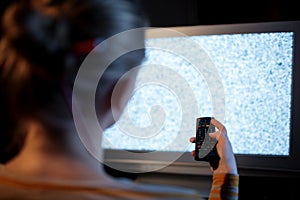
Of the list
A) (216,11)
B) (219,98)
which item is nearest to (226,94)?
(219,98)

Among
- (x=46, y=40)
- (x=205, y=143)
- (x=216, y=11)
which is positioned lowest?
(x=205, y=143)

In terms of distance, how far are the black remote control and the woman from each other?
1.46 ft

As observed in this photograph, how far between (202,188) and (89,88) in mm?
759

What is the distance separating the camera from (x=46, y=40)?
1.83 ft

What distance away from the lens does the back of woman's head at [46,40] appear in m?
0.55

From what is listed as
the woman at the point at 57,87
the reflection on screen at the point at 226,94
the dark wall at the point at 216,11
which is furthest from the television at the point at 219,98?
the woman at the point at 57,87

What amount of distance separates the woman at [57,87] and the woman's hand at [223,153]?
359 mm

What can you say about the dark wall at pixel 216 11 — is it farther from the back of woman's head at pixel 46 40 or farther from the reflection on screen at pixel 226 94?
the back of woman's head at pixel 46 40

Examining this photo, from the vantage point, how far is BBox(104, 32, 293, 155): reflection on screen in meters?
1.17

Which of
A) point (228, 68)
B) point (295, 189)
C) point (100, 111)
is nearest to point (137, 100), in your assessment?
point (228, 68)

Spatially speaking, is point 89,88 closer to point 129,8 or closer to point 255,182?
point 129,8

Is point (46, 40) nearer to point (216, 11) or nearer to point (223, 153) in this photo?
point (223, 153)

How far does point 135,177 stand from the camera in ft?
4.47

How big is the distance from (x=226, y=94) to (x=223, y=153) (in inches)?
10.8
